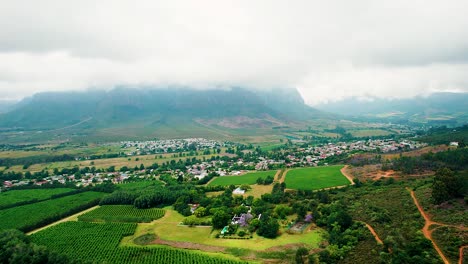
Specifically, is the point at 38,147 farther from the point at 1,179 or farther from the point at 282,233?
the point at 282,233

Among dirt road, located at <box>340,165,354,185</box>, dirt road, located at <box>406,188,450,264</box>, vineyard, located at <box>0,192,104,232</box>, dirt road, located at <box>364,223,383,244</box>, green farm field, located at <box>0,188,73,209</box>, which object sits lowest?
green farm field, located at <box>0,188,73,209</box>

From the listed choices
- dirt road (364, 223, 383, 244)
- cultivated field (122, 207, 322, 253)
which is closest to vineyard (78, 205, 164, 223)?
cultivated field (122, 207, 322, 253)

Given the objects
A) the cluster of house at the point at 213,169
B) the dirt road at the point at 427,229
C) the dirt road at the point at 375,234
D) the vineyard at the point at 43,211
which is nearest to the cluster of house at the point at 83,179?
the cluster of house at the point at 213,169

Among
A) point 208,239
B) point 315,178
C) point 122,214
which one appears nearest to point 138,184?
point 122,214

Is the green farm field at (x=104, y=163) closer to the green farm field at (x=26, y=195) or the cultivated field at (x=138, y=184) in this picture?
the cultivated field at (x=138, y=184)

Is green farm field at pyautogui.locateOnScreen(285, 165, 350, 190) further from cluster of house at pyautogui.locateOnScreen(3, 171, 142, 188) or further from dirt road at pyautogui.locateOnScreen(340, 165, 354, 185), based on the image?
cluster of house at pyautogui.locateOnScreen(3, 171, 142, 188)

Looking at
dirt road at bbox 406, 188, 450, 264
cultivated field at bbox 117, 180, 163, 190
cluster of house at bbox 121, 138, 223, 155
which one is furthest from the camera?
cluster of house at bbox 121, 138, 223, 155
